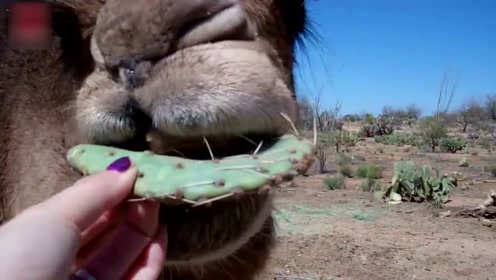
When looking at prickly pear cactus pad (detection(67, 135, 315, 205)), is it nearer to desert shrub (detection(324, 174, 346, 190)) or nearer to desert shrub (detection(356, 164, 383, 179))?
desert shrub (detection(324, 174, 346, 190))

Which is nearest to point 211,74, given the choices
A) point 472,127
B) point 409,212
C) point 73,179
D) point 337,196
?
point 73,179

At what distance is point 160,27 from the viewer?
2.04 m

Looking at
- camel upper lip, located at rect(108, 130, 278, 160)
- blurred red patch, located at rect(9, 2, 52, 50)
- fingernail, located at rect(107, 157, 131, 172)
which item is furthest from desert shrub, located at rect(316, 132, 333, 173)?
fingernail, located at rect(107, 157, 131, 172)

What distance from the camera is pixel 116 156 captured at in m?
2.07

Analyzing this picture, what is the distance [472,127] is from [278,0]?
2259 inches

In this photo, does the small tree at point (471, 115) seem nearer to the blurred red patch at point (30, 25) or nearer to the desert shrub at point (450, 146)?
the desert shrub at point (450, 146)

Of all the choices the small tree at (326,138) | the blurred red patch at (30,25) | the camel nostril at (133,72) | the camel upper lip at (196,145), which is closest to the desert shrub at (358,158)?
the small tree at (326,138)

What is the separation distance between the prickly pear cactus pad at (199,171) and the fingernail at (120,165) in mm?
45

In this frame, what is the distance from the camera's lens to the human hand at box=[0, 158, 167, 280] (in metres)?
1.54

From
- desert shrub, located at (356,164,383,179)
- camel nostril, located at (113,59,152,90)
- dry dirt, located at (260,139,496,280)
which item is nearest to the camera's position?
camel nostril, located at (113,59,152,90)

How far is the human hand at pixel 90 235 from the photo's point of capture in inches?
60.4

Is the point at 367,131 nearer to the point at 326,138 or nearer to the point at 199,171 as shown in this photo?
the point at 326,138

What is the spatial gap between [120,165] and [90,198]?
20 centimetres

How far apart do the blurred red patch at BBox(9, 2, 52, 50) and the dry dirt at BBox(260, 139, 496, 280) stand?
14.8 ft
